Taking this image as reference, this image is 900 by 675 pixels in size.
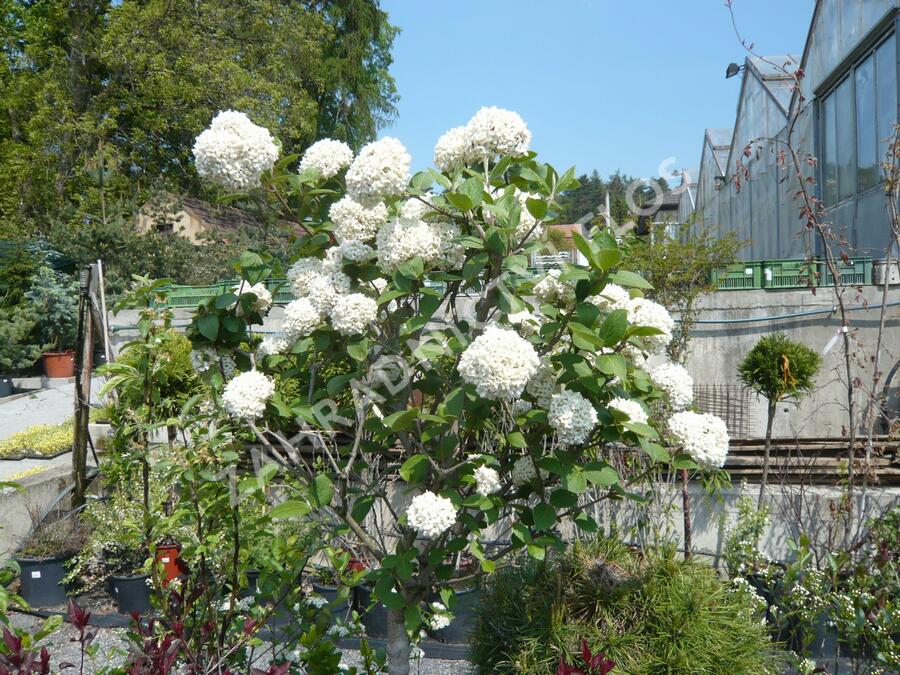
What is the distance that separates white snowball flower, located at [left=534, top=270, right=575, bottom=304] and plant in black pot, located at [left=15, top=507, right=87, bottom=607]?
4.11 meters

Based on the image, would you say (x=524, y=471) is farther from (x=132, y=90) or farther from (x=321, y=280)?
(x=132, y=90)

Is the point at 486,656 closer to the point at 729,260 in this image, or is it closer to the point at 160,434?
the point at 160,434

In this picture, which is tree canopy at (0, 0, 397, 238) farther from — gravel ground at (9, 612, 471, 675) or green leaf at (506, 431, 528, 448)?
green leaf at (506, 431, 528, 448)

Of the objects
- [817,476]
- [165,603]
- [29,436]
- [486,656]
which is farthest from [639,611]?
[29,436]

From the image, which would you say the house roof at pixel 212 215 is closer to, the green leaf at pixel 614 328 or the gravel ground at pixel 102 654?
the gravel ground at pixel 102 654

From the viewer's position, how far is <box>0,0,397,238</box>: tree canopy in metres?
15.5

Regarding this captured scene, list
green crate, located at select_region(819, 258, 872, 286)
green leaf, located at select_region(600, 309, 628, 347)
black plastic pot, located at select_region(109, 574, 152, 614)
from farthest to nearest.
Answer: green crate, located at select_region(819, 258, 872, 286), black plastic pot, located at select_region(109, 574, 152, 614), green leaf, located at select_region(600, 309, 628, 347)

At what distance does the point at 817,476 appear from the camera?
15.9 ft

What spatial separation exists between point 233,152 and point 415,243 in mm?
513

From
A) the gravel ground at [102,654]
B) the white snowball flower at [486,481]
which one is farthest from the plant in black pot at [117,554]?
the white snowball flower at [486,481]

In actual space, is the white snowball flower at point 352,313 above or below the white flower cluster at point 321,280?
below

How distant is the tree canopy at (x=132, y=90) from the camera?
15523 millimetres

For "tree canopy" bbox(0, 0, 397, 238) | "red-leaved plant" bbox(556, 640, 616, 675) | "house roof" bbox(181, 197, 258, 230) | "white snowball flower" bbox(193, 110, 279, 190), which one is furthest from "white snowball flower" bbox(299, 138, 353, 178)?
"house roof" bbox(181, 197, 258, 230)

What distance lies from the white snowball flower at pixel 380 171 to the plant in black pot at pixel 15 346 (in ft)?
Result: 36.3
